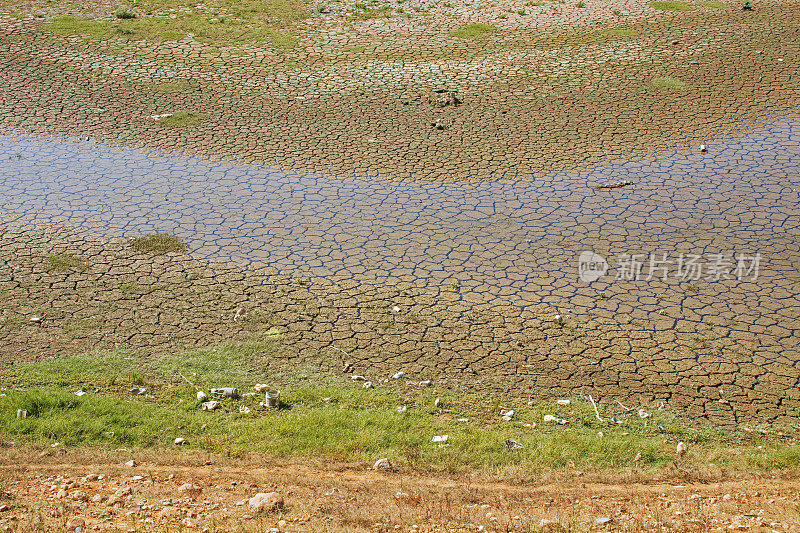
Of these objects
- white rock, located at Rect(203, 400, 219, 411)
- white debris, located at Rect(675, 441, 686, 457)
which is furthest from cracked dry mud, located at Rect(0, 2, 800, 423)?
white rock, located at Rect(203, 400, 219, 411)

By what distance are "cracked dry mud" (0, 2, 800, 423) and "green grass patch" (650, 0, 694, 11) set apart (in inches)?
74.5

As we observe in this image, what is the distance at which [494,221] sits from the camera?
905 cm

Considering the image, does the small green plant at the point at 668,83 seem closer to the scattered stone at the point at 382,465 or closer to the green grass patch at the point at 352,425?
the green grass patch at the point at 352,425

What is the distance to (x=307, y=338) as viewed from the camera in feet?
22.3

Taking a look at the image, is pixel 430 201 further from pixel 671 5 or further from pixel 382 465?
pixel 671 5

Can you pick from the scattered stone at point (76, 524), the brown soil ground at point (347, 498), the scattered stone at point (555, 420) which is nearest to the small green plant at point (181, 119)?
the brown soil ground at point (347, 498)

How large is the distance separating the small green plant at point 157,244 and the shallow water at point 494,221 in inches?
6.6

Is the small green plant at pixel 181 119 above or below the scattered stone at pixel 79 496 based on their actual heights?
above

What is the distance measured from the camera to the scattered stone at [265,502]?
442cm

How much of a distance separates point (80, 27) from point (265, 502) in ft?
52.4

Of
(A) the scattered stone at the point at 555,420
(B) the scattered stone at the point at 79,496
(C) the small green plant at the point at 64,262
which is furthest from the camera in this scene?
(C) the small green plant at the point at 64,262

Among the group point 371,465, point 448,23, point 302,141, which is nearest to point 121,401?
point 371,465

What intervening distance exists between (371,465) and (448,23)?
14606mm

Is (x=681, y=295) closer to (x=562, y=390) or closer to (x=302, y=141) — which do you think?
(x=562, y=390)
